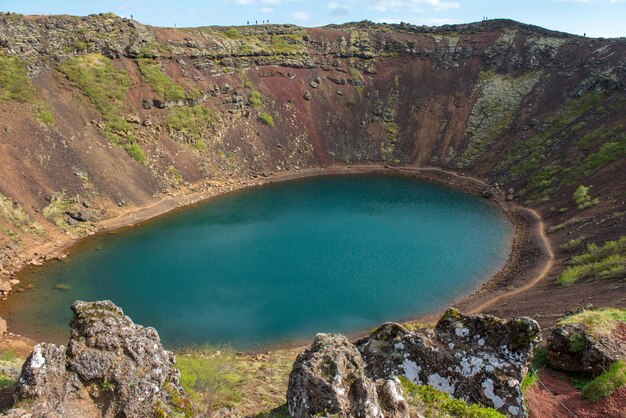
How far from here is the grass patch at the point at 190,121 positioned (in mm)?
65125

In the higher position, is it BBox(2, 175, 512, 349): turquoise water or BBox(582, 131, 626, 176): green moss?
BBox(582, 131, 626, 176): green moss

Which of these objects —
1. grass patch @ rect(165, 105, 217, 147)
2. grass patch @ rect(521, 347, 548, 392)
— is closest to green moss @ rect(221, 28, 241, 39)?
grass patch @ rect(165, 105, 217, 147)

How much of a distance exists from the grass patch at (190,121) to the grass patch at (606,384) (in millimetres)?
58318

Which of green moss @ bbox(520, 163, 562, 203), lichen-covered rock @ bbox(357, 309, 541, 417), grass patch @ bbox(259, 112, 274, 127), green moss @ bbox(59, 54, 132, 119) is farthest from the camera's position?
grass patch @ bbox(259, 112, 274, 127)

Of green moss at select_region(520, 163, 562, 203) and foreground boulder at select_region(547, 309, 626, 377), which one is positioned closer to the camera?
foreground boulder at select_region(547, 309, 626, 377)

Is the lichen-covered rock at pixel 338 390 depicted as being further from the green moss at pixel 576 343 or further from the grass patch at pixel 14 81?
the grass patch at pixel 14 81

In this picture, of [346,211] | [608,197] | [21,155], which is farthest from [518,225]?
Answer: [21,155]

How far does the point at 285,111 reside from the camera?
3007 inches

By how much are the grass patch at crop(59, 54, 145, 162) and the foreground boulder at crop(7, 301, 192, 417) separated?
4877 cm

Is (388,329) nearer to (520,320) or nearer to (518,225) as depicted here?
(520,320)

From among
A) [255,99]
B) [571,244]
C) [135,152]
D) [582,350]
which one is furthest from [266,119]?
[582,350]

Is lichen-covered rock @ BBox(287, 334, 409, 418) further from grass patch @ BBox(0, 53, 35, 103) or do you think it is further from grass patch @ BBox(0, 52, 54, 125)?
grass patch @ BBox(0, 53, 35, 103)

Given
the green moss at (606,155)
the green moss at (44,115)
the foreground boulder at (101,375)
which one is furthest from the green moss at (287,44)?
→ the foreground boulder at (101,375)

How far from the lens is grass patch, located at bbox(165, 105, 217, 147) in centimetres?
6512
